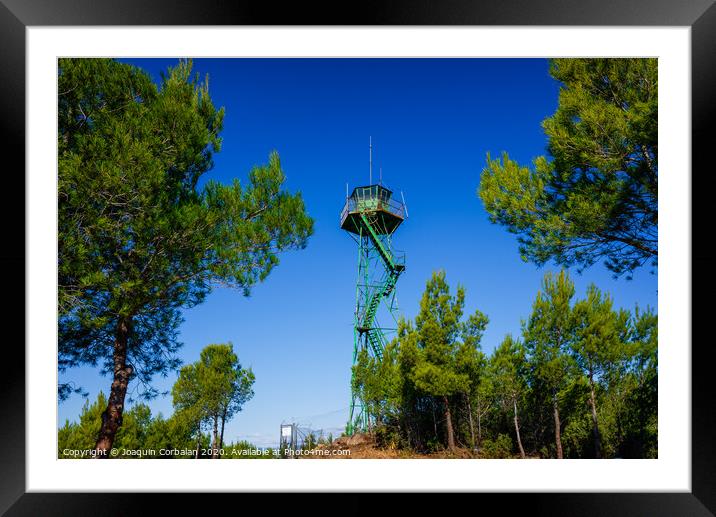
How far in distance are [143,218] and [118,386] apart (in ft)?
5.34

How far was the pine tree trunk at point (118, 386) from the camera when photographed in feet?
13.8

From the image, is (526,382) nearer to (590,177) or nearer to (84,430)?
(590,177)

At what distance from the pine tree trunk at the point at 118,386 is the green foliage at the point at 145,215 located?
0.02m

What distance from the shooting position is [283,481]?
298 cm

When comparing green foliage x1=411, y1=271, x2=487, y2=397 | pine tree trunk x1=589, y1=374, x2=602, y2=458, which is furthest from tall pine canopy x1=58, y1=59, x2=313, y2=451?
pine tree trunk x1=589, y1=374, x2=602, y2=458

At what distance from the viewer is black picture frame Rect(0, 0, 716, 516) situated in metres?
2.78

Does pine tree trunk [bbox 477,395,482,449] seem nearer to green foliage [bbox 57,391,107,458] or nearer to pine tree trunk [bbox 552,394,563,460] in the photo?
pine tree trunk [bbox 552,394,563,460]

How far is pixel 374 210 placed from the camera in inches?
273
